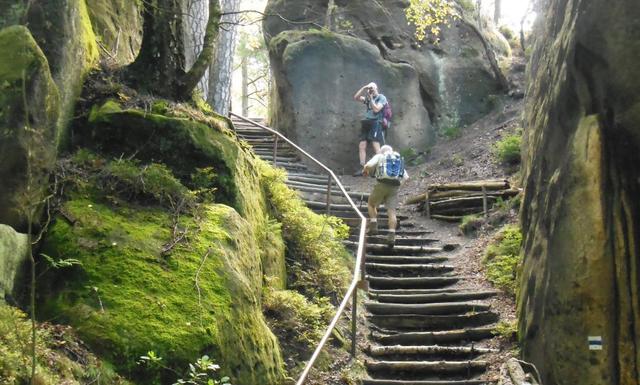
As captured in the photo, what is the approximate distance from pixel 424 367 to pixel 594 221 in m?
2.79

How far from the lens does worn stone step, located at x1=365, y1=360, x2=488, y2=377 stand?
8430mm

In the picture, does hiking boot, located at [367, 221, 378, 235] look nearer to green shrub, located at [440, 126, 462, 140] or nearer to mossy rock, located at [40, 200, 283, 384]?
mossy rock, located at [40, 200, 283, 384]

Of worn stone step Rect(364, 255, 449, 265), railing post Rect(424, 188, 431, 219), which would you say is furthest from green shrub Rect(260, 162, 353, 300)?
railing post Rect(424, 188, 431, 219)

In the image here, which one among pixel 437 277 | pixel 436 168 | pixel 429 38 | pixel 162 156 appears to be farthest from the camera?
pixel 429 38

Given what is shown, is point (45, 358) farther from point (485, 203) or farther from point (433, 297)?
point (485, 203)

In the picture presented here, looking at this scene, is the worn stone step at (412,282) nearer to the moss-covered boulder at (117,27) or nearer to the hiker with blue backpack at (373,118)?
the moss-covered boulder at (117,27)

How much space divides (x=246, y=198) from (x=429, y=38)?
15.7 meters

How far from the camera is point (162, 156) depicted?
7.16 m

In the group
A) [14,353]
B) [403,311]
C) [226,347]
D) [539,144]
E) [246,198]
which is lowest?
[403,311]

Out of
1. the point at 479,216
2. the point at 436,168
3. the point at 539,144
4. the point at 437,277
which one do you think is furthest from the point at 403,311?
the point at 436,168

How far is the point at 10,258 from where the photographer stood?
195 inches

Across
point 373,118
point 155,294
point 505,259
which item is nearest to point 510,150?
point 373,118

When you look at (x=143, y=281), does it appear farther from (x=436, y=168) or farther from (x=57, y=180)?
(x=436, y=168)

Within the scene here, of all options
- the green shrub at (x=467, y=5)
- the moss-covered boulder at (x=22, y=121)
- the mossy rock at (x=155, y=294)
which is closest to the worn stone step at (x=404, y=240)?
the mossy rock at (x=155, y=294)
